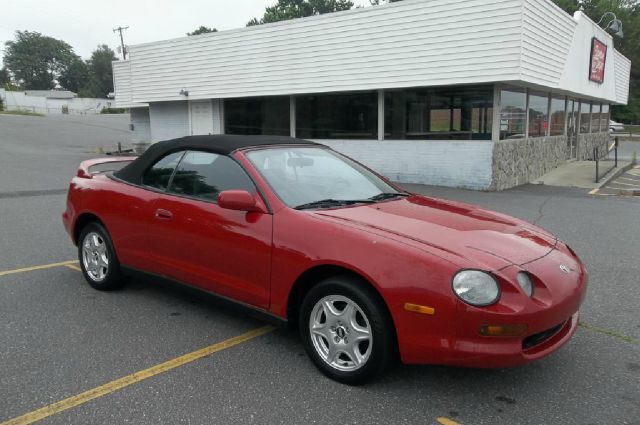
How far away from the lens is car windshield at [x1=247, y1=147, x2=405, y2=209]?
377cm

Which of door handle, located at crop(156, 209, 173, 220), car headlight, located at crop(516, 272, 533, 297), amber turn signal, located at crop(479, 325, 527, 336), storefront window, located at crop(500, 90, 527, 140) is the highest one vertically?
storefront window, located at crop(500, 90, 527, 140)

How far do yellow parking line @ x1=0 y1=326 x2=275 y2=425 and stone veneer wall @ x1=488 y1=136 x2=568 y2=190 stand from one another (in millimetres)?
10379

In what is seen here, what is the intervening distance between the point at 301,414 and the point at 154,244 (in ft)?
6.91

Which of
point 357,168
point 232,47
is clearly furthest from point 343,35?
point 357,168

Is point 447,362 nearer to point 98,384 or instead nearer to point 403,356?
point 403,356

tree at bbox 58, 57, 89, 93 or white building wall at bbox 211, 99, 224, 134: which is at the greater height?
tree at bbox 58, 57, 89, 93

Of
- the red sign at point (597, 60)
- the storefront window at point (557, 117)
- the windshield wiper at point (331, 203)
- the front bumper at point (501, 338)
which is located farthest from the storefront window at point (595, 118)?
the front bumper at point (501, 338)

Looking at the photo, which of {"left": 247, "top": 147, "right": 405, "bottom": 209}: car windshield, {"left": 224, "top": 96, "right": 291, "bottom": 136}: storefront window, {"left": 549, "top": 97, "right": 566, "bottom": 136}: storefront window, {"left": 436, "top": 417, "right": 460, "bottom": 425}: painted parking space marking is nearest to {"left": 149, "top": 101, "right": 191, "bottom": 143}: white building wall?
{"left": 224, "top": 96, "right": 291, "bottom": 136}: storefront window

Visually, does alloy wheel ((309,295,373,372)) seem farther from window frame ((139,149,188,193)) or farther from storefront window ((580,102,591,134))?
storefront window ((580,102,591,134))

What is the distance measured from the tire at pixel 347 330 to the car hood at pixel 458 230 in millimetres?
418

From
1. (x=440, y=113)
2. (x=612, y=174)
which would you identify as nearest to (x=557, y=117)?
(x=612, y=174)

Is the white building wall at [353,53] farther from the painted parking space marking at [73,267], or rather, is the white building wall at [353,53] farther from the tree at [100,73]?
the tree at [100,73]

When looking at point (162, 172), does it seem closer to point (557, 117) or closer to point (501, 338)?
point (501, 338)

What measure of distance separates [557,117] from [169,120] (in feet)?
47.6
